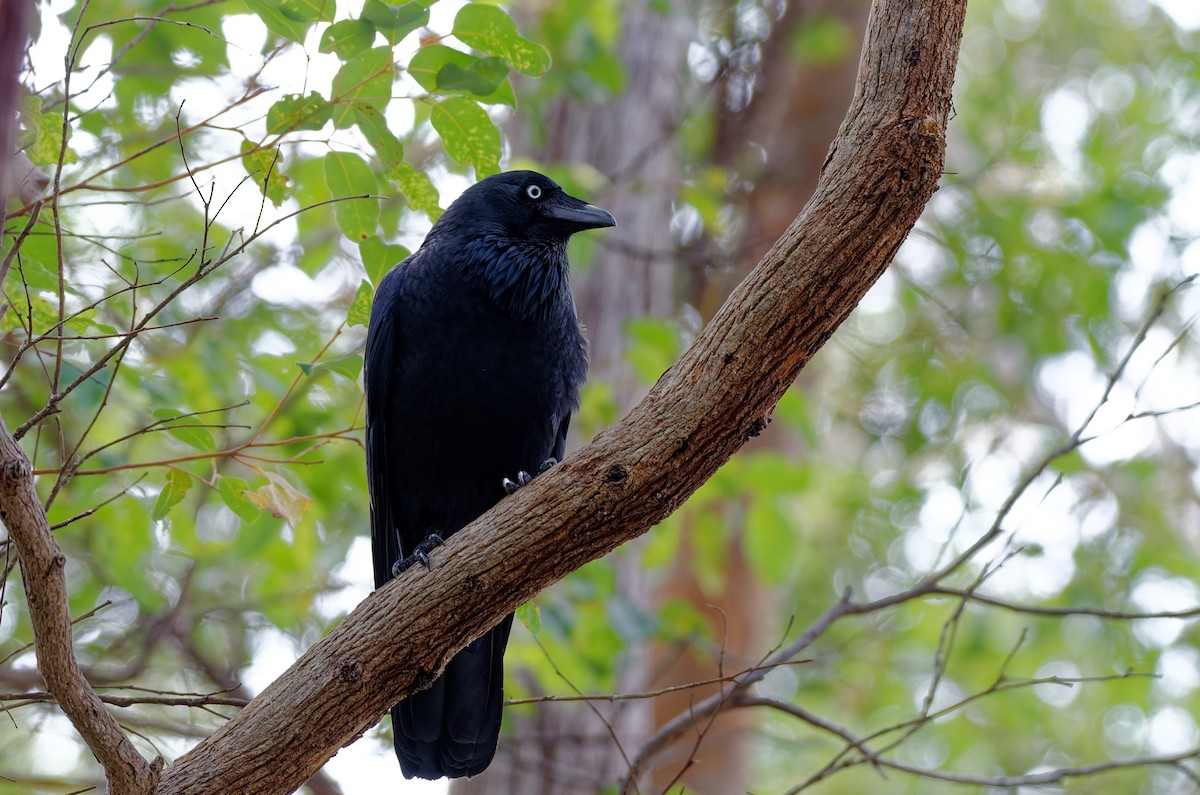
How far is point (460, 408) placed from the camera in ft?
12.0

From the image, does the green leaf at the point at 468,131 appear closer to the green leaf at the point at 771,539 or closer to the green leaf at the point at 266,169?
the green leaf at the point at 266,169

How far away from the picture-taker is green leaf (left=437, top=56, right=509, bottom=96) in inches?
112

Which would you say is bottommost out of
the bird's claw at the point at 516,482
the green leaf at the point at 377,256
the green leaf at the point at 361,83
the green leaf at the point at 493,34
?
the bird's claw at the point at 516,482

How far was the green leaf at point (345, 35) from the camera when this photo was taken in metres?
2.80

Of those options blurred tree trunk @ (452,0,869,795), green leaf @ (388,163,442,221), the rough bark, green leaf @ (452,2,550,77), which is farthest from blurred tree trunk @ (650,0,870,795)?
the rough bark

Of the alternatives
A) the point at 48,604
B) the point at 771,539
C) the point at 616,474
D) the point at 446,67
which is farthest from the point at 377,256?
the point at 771,539

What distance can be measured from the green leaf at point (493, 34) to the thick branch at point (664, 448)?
37.0 inches

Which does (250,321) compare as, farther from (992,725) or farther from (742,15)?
(992,725)

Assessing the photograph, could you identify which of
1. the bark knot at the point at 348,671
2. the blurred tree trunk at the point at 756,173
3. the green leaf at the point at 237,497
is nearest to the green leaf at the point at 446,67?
the green leaf at the point at 237,497

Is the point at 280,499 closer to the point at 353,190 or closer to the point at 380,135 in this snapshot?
the point at 353,190

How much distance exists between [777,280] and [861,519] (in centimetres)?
708

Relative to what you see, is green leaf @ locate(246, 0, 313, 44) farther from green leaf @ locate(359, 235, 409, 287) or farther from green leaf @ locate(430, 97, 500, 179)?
green leaf @ locate(359, 235, 409, 287)

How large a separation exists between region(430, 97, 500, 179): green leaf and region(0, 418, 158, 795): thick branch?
56.6 inches

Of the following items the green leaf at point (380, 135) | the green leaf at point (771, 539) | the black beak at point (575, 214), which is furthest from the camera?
the green leaf at point (771, 539)
